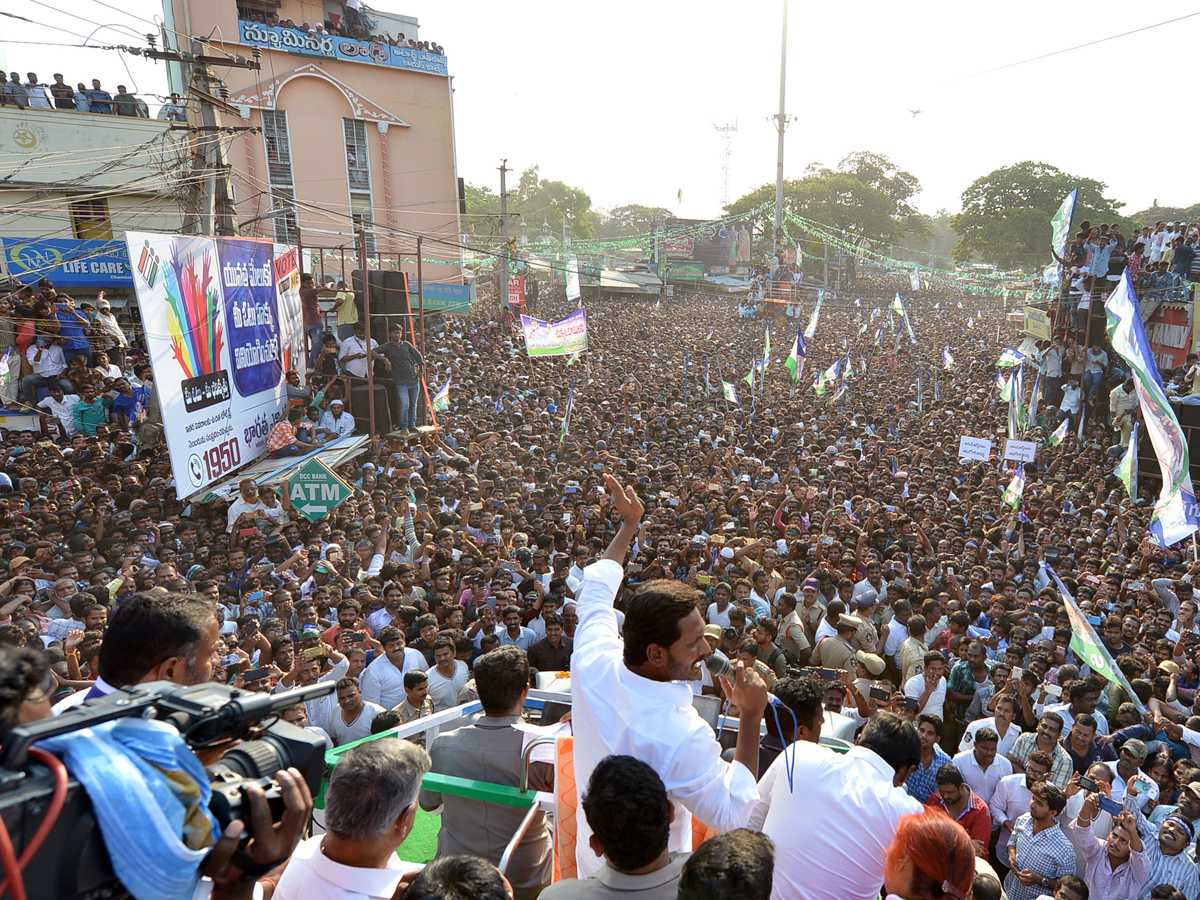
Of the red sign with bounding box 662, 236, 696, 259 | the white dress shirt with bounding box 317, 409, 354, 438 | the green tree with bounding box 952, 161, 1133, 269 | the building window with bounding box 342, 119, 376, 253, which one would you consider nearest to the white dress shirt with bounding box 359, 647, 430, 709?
the white dress shirt with bounding box 317, 409, 354, 438

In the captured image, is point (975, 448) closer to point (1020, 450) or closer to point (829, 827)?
point (1020, 450)

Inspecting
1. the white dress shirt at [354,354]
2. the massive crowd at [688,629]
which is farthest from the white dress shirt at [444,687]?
the white dress shirt at [354,354]

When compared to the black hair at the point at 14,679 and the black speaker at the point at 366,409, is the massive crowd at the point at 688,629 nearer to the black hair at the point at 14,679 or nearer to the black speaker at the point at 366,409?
the black hair at the point at 14,679

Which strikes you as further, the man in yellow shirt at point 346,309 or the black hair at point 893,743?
the man in yellow shirt at point 346,309

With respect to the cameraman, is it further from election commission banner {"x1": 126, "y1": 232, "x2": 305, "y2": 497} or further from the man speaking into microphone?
election commission banner {"x1": 126, "y1": 232, "x2": 305, "y2": 497}

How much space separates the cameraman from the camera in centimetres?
209

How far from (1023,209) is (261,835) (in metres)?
59.6

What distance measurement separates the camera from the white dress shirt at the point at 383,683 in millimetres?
5203

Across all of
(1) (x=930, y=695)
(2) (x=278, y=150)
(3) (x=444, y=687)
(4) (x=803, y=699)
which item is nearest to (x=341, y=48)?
(2) (x=278, y=150)

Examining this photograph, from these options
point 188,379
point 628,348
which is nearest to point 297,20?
point 628,348

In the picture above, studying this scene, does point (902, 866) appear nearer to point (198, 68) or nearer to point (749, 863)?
point (749, 863)

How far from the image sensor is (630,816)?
1.83 meters

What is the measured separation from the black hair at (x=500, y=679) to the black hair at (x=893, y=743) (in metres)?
1.18

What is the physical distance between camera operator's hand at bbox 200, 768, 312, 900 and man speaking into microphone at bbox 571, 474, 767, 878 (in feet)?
2.69
